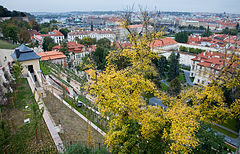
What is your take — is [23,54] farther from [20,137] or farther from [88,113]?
[20,137]

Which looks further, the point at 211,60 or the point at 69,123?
the point at 211,60

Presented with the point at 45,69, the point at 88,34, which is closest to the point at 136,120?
the point at 45,69

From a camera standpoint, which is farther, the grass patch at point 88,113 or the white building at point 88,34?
the white building at point 88,34

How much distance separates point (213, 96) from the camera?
10641 mm

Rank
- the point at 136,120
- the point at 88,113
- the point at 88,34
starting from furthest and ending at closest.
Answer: the point at 88,34, the point at 88,113, the point at 136,120

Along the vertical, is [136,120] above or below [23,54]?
below

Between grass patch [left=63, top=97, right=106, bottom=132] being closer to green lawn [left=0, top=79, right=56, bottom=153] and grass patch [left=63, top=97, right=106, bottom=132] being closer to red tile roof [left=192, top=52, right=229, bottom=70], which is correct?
green lawn [left=0, top=79, right=56, bottom=153]

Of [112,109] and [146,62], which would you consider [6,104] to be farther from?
[146,62]

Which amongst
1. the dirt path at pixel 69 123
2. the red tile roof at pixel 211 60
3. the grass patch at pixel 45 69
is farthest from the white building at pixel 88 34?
the dirt path at pixel 69 123

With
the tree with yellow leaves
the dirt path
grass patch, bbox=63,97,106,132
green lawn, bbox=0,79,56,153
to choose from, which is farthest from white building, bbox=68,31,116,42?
the tree with yellow leaves

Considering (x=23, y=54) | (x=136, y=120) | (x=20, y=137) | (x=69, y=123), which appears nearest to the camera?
(x=136, y=120)

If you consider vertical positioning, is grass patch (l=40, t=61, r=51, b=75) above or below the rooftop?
below

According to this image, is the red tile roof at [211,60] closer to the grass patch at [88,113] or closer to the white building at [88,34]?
the grass patch at [88,113]

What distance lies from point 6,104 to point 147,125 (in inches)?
448
